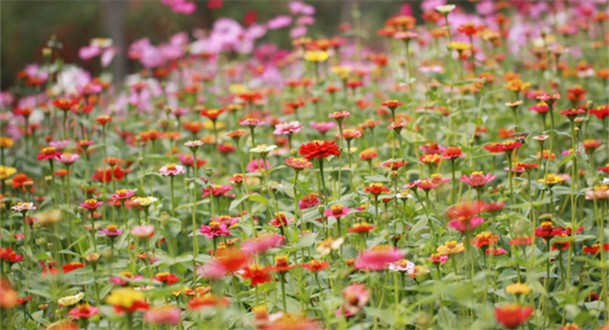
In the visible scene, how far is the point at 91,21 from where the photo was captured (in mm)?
10219

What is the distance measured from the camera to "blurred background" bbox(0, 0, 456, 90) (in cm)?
968

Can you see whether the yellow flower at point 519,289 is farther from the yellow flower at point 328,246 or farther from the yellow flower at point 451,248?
the yellow flower at point 328,246

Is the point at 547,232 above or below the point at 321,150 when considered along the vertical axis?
below

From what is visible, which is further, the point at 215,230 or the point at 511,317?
the point at 215,230

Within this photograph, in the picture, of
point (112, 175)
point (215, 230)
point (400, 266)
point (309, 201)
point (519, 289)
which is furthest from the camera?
point (112, 175)

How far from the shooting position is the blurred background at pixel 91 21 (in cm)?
968

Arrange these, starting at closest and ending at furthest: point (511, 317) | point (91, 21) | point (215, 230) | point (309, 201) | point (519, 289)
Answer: point (511, 317) < point (519, 289) < point (215, 230) < point (309, 201) < point (91, 21)

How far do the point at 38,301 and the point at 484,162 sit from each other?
182 cm

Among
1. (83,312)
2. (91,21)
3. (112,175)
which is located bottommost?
(83,312)

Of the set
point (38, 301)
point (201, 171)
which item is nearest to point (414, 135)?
point (201, 171)

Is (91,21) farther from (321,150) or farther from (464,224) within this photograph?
(464,224)

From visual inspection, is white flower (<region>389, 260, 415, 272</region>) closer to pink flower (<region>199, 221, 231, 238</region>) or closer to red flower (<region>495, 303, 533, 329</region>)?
red flower (<region>495, 303, 533, 329</region>)

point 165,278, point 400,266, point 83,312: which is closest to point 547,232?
Answer: point 400,266

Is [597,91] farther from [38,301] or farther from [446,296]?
[38,301]
